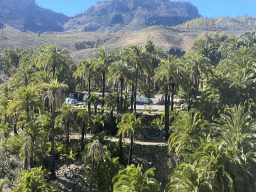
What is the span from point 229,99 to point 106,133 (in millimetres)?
18045

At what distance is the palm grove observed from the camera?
16.0 m

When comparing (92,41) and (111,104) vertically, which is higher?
(92,41)

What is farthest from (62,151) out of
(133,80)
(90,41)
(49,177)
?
(90,41)

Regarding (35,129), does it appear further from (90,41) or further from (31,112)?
(90,41)

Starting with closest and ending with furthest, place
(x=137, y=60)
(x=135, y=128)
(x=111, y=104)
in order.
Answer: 1. (x=135, y=128)
2. (x=137, y=60)
3. (x=111, y=104)

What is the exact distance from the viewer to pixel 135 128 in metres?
24.0

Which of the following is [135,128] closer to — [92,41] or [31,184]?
[31,184]

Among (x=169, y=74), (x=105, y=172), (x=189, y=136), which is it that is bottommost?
(x=105, y=172)

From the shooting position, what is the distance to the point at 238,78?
29797mm

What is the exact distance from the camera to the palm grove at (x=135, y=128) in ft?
52.4

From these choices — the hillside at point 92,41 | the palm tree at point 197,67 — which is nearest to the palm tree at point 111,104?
the palm tree at point 197,67

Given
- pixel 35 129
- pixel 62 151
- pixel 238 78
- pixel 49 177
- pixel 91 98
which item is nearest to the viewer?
pixel 35 129

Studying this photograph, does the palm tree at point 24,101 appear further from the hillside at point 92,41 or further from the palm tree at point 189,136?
the hillside at point 92,41

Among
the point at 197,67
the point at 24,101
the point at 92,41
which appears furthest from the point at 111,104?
Result: the point at 92,41
